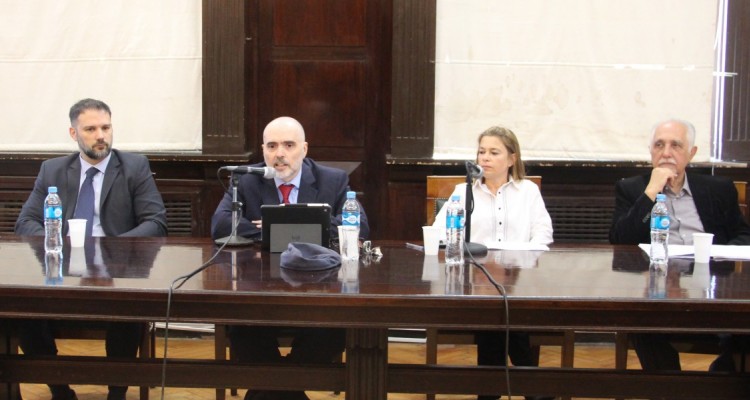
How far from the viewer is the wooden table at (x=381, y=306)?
7.09 ft

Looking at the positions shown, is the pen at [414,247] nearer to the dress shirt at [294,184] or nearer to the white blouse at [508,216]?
the white blouse at [508,216]

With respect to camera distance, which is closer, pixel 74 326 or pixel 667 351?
pixel 667 351

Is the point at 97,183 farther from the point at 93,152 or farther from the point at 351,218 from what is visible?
the point at 351,218

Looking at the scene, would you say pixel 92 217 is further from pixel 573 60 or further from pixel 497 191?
pixel 573 60

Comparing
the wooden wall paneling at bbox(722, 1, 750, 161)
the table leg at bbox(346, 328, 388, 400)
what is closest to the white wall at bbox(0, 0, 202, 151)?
the table leg at bbox(346, 328, 388, 400)

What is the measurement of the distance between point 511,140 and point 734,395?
5.14 ft

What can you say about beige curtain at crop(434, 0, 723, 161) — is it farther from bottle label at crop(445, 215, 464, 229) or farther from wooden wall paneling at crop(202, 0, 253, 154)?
bottle label at crop(445, 215, 464, 229)

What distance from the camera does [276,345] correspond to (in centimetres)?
304

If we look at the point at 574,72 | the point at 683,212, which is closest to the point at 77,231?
the point at 683,212

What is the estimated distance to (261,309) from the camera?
2.20 metres

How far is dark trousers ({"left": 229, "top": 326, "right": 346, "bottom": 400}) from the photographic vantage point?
118 inches

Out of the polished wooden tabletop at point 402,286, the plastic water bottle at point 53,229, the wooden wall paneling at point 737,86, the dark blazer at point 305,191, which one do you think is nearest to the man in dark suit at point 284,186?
the dark blazer at point 305,191

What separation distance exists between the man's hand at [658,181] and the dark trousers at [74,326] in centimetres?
210

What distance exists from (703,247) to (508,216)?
3.24ft
